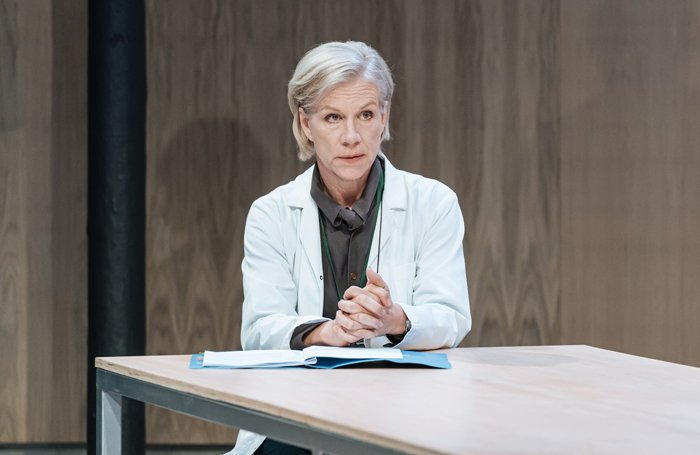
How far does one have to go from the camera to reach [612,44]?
3383 mm

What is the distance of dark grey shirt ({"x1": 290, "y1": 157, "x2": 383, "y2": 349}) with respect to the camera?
2020mm

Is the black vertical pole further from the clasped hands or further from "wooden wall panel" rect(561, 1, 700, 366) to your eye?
"wooden wall panel" rect(561, 1, 700, 366)

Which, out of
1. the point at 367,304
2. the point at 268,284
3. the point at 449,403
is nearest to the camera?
the point at 449,403

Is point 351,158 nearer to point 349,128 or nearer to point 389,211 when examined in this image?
point 349,128

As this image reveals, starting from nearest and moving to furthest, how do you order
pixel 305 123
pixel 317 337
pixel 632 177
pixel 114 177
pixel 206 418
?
pixel 206 418 < pixel 317 337 < pixel 305 123 < pixel 114 177 < pixel 632 177

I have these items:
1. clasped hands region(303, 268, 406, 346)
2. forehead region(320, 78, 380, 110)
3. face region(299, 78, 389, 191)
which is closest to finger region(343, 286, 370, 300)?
clasped hands region(303, 268, 406, 346)

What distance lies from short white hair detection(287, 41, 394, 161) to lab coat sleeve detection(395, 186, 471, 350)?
1.29ft

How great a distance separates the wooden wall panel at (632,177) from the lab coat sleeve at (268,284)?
72.3 inches

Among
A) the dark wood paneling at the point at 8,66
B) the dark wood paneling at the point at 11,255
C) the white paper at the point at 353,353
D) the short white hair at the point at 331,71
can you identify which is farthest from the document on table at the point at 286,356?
the dark wood paneling at the point at 8,66

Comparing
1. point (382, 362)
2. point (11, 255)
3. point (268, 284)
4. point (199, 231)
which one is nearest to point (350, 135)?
point (268, 284)

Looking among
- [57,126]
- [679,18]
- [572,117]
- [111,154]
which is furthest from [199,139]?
[679,18]

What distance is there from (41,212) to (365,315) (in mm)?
2292

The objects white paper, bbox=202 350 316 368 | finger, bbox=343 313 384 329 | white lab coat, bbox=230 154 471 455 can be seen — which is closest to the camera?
white paper, bbox=202 350 316 368

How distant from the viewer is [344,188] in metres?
2.14
